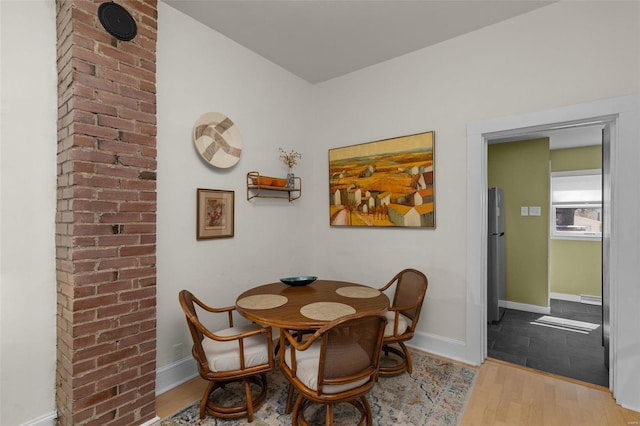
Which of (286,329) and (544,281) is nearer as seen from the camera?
(286,329)

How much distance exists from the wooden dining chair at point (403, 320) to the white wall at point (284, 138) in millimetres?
320

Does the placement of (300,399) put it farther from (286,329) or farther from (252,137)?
(252,137)

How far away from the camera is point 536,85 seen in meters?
2.47

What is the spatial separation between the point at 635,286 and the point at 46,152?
12.9 feet

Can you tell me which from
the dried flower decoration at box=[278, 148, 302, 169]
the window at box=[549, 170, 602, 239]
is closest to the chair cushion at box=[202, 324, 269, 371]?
the dried flower decoration at box=[278, 148, 302, 169]

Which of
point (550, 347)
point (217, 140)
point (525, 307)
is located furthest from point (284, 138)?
point (525, 307)

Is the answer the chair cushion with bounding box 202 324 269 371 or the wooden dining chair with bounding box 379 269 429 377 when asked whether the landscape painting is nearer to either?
the wooden dining chair with bounding box 379 269 429 377

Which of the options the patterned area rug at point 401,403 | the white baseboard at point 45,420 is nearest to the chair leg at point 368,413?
the patterned area rug at point 401,403

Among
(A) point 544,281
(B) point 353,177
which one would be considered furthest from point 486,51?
(A) point 544,281

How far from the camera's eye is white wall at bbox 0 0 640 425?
5.96 feet

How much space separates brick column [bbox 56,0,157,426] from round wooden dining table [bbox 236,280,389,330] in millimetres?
720

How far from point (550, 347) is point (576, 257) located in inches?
110

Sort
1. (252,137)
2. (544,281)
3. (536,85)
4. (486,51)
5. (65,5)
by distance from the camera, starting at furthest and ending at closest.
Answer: (544,281) → (252,137) → (486,51) → (536,85) → (65,5)

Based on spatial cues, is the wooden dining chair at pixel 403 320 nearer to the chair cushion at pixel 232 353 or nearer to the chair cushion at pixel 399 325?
the chair cushion at pixel 399 325
